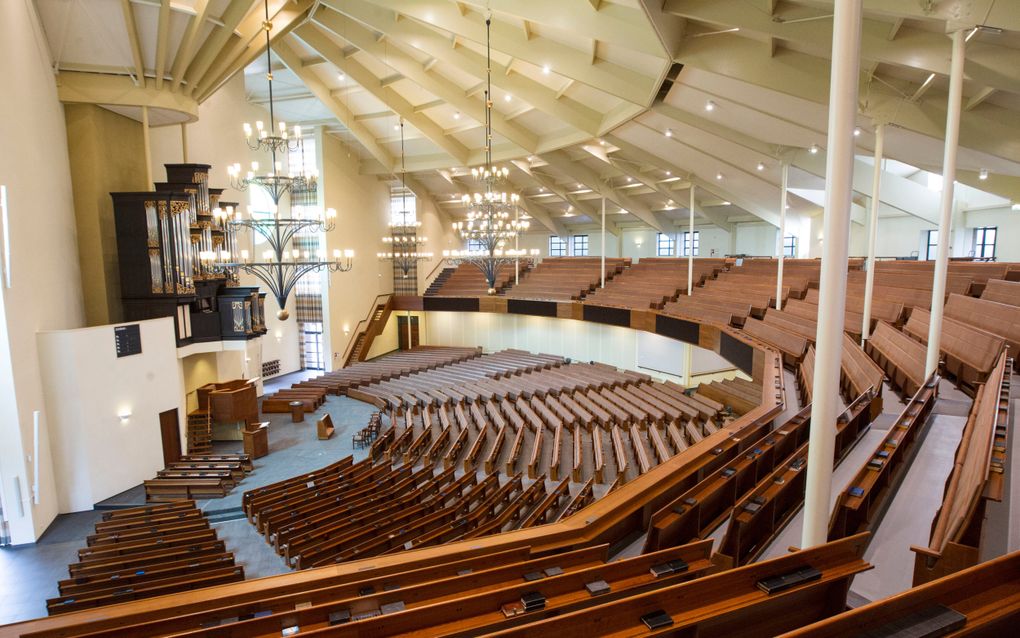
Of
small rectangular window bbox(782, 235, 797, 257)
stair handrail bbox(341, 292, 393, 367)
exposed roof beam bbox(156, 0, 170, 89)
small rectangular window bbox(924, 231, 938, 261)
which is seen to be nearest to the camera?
exposed roof beam bbox(156, 0, 170, 89)

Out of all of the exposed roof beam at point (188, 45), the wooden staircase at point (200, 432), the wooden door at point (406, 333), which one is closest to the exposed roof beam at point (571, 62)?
the exposed roof beam at point (188, 45)

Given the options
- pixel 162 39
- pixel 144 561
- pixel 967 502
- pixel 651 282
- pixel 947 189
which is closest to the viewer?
pixel 967 502

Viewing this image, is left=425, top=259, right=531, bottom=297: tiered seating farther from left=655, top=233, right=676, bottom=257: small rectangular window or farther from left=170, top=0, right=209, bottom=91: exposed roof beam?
left=170, top=0, right=209, bottom=91: exposed roof beam

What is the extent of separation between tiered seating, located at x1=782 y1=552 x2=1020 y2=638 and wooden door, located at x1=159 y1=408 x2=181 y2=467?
11.3 metres

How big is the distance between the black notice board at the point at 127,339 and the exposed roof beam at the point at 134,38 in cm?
438

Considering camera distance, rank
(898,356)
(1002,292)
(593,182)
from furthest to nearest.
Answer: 1. (593,182)
2. (1002,292)
3. (898,356)

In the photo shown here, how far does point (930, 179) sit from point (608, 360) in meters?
10.2

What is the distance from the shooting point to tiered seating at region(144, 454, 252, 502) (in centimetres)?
880

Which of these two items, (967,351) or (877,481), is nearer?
(877,481)

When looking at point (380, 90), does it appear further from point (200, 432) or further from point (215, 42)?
point (200, 432)

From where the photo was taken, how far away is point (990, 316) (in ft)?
23.6

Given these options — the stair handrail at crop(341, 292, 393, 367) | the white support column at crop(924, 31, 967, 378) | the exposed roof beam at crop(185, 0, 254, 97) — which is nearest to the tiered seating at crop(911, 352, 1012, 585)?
the white support column at crop(924, 31, 967, 378)

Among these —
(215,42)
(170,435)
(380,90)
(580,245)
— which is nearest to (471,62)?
(380,90)

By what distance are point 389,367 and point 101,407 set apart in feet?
29.8
